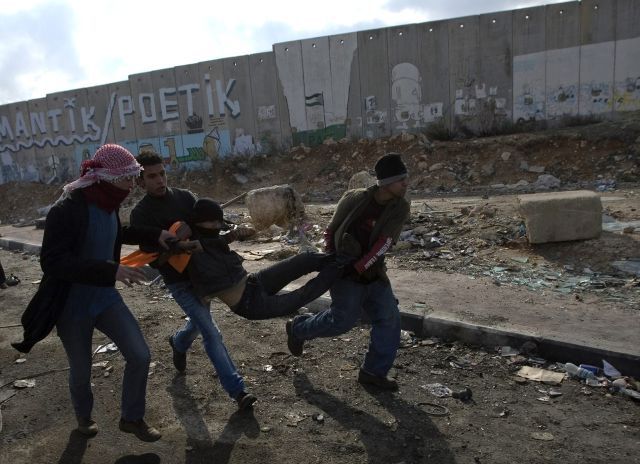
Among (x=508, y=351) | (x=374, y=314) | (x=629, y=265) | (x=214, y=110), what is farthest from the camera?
(x=214, y=110)

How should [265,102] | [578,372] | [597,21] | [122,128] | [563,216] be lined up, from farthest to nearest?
[122,128], [265,102], [597,21], [563,216], [578,372]

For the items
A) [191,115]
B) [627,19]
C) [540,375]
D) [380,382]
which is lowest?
[540,375]

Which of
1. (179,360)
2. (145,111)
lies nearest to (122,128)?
(145,111)

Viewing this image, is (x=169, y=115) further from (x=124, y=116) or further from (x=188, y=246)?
(x=188, y=246)

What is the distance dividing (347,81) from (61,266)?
15378 millimetres

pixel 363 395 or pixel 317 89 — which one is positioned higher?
pixel 317 89

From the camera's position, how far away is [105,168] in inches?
101

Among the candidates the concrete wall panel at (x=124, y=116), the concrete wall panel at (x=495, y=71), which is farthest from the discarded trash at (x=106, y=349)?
the concrete wall panel at (x=124, y=116)

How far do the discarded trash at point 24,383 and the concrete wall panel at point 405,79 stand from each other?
13853mm

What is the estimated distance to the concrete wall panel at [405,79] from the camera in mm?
15797

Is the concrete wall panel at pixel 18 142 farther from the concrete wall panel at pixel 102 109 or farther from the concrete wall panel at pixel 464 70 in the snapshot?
the concrete wall panel at pixel 464 70

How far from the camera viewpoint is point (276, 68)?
17.8 metres

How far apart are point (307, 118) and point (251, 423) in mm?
Result: 15393

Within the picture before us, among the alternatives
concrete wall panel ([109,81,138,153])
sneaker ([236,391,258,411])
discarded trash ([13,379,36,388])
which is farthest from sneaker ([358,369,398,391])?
concrete wall panel ([109,81,138,153])
